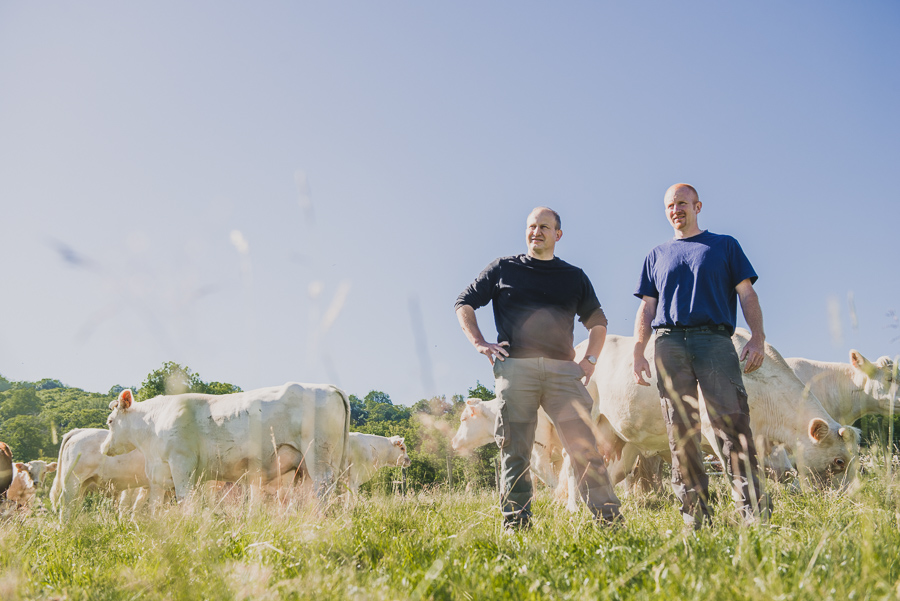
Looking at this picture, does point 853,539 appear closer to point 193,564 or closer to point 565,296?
point 565,296

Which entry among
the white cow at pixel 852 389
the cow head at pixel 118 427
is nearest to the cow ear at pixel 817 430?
the white cow at pixel 852 389

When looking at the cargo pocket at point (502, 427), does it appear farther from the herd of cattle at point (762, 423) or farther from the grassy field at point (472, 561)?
the herd of cattle at point (762, 423)

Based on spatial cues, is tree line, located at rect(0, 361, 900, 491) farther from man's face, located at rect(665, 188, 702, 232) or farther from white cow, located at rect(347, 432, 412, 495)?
man's face, located at rect(665, 188, 702, 232)

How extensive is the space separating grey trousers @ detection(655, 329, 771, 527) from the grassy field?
0.68 ft

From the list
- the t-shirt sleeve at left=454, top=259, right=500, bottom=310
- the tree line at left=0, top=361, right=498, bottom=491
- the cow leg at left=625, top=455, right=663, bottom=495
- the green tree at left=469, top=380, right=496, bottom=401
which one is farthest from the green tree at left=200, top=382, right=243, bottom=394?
the t-shirt sleeve at left=454, top=259, right=500, bottom=310

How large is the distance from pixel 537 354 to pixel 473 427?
294 inches

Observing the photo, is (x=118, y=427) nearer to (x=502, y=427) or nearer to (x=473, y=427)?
(x=473, y=427)

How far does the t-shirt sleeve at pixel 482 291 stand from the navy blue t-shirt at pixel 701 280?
4.04 ft

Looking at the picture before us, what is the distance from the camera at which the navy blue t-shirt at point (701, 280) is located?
3.86 meters

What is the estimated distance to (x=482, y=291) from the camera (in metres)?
4.49

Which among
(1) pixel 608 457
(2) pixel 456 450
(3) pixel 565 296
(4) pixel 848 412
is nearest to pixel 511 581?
(3) pixel 565 296

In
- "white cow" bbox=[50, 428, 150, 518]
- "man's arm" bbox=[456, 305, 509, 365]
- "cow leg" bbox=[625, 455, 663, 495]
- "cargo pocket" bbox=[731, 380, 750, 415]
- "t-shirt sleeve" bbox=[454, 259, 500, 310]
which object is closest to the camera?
"cargo pocket" bbox=[731, 380, 750, 415]

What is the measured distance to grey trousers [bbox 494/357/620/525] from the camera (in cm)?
381

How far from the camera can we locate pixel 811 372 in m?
10.0
